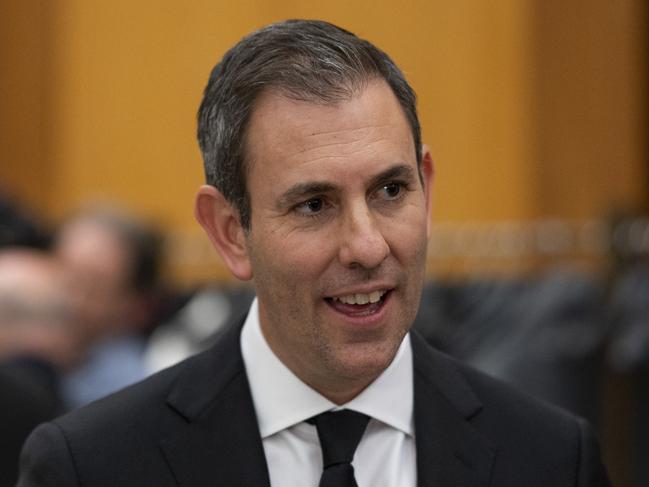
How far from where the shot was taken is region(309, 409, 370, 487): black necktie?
2176 millimetres

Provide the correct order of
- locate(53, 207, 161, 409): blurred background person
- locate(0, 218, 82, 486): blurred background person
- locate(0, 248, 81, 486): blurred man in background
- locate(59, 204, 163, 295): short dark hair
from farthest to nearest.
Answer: locate(59, 204, 163, 295): short dark hair, locate(53, 207, 161, 409): blurred background person, locate(0, 248, 81, 486): blurred man in background, locate(0, 218, 82, 486): blurred background person

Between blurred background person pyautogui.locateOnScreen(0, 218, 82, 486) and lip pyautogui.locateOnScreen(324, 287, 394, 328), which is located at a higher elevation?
lip pyautogui.locateOnScreen(324, 287, 394, 328)

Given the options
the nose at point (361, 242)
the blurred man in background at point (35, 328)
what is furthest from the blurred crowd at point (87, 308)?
the nose at point (361, 242)

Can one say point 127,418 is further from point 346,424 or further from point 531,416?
point 531,416

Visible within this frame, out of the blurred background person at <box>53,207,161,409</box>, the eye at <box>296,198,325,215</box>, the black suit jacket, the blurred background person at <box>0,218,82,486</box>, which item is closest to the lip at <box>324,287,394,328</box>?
the eye at <box>296,198,325,215</box>

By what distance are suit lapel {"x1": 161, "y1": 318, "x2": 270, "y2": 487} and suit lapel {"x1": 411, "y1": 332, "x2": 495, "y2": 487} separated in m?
0.29

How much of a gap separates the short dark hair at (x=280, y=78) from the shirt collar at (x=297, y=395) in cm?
26

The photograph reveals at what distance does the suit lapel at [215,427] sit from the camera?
7.29 ft

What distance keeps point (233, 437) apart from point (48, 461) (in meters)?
0.32

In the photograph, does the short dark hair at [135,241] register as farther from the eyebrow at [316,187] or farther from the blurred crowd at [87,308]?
the eyebrow at [316,187]

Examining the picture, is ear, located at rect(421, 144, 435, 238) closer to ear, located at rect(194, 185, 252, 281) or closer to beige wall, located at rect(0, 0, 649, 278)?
ear, located at rect(194, 185, 252, 281)

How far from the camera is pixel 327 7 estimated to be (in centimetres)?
581

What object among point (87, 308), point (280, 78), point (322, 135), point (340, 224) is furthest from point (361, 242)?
point (87, 308)

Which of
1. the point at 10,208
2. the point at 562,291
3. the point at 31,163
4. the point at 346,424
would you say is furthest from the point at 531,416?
the point at 31,163
